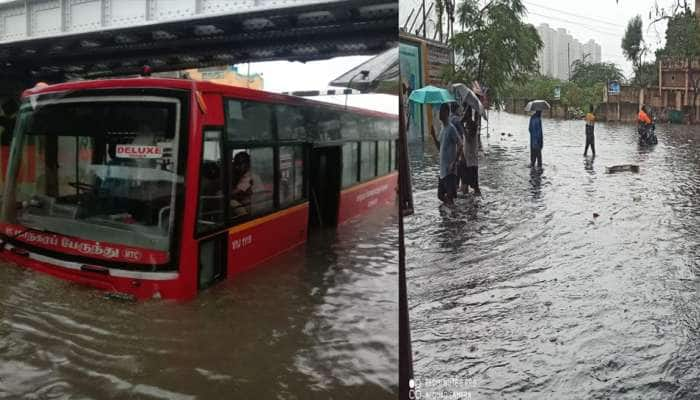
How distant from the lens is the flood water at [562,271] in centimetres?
100

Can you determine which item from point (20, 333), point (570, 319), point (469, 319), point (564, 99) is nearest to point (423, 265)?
point (469, 319)

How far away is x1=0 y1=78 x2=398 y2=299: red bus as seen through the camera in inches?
88.4

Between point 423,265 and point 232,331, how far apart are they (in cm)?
168

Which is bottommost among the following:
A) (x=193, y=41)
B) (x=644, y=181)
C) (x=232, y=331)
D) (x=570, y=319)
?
(x=232, y=331)

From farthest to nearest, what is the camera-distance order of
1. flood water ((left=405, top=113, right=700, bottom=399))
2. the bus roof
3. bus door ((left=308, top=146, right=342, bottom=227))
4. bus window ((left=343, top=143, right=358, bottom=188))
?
bus door ((left=308, top=146, right=342, bottom=227)) → bus window ((left=343, top=143, right=358, bottom=188)) → the bus roof → flood water ((left=405, top=113, right=700, bottom=399))

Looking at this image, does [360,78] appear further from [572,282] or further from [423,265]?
[572,282]

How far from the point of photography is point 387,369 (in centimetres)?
187

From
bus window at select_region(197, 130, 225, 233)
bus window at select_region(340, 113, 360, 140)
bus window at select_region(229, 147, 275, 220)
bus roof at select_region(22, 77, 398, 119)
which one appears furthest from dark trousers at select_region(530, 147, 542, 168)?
bus window at select_region(229, 147, 275, 220)

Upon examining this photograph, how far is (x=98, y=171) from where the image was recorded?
94.9 inches

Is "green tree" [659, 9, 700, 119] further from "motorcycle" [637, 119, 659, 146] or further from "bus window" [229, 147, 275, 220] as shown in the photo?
"bus window" [229, 147, 275, 220]

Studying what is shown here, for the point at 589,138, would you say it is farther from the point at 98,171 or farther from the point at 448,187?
the point at 98,171

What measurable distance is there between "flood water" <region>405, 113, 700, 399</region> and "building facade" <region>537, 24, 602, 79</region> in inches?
4.7

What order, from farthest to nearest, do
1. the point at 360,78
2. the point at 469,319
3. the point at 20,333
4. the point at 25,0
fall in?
the point at 20,333 → the point at 25,0 → the point at 360,78 → the point at 469,319

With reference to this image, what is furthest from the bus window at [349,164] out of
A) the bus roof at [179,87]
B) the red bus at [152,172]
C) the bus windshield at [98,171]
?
the bus windshield at [98,171]
